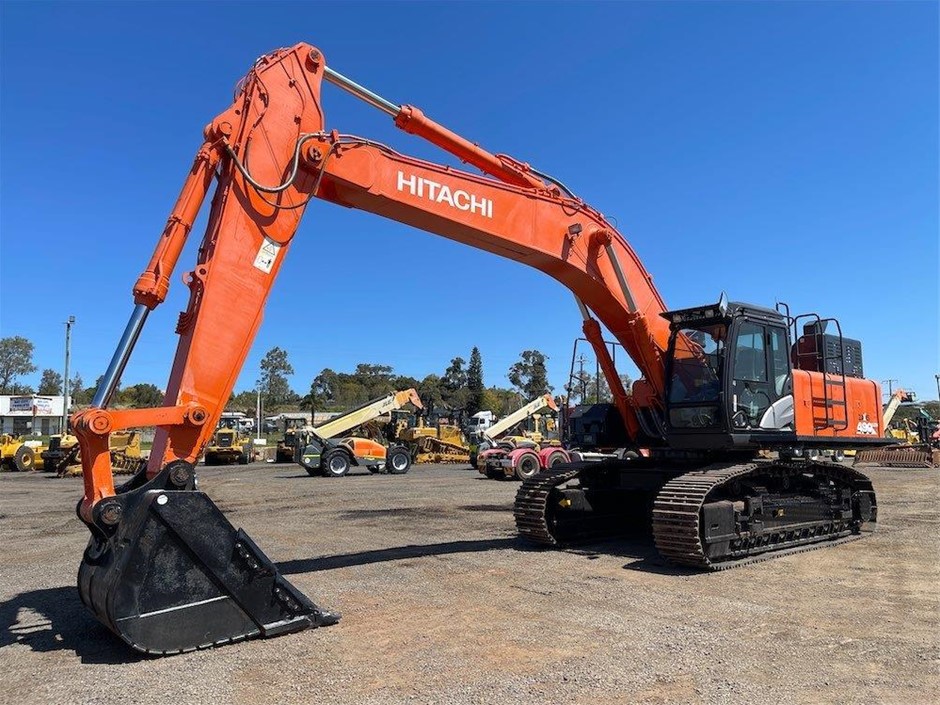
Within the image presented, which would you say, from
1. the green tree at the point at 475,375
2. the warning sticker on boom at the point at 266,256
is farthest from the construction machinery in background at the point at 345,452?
the green tree at the point at 475,375

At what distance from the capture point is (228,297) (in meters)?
6.21

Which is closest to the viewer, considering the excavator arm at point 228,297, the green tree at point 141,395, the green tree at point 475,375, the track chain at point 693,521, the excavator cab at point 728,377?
the excavator arm at point 228,297

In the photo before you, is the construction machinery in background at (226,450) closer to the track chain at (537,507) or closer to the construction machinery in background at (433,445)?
the construction machinery in background at (433,445)

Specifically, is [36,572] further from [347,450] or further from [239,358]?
[347,450]

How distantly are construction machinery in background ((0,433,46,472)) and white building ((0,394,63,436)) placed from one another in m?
40.2

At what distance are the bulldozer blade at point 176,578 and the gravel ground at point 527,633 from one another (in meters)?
0.19

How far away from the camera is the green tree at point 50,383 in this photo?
10191 cm

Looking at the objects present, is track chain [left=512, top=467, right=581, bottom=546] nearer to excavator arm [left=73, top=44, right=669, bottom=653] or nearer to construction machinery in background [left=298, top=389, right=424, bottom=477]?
excavator arm [left=73, top=44, right=669, bottom=653]

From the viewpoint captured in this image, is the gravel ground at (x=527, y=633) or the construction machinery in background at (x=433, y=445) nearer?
the gravel ground at (x=527, y=633)

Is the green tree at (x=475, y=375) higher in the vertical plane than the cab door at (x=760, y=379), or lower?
higher

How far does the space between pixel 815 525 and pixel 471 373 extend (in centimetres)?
10502

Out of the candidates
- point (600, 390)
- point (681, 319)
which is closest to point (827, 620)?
point (681, 319)

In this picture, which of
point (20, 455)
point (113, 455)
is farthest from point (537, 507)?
point (20, 455)

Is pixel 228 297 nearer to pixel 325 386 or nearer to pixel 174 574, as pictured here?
pixel 174 574
